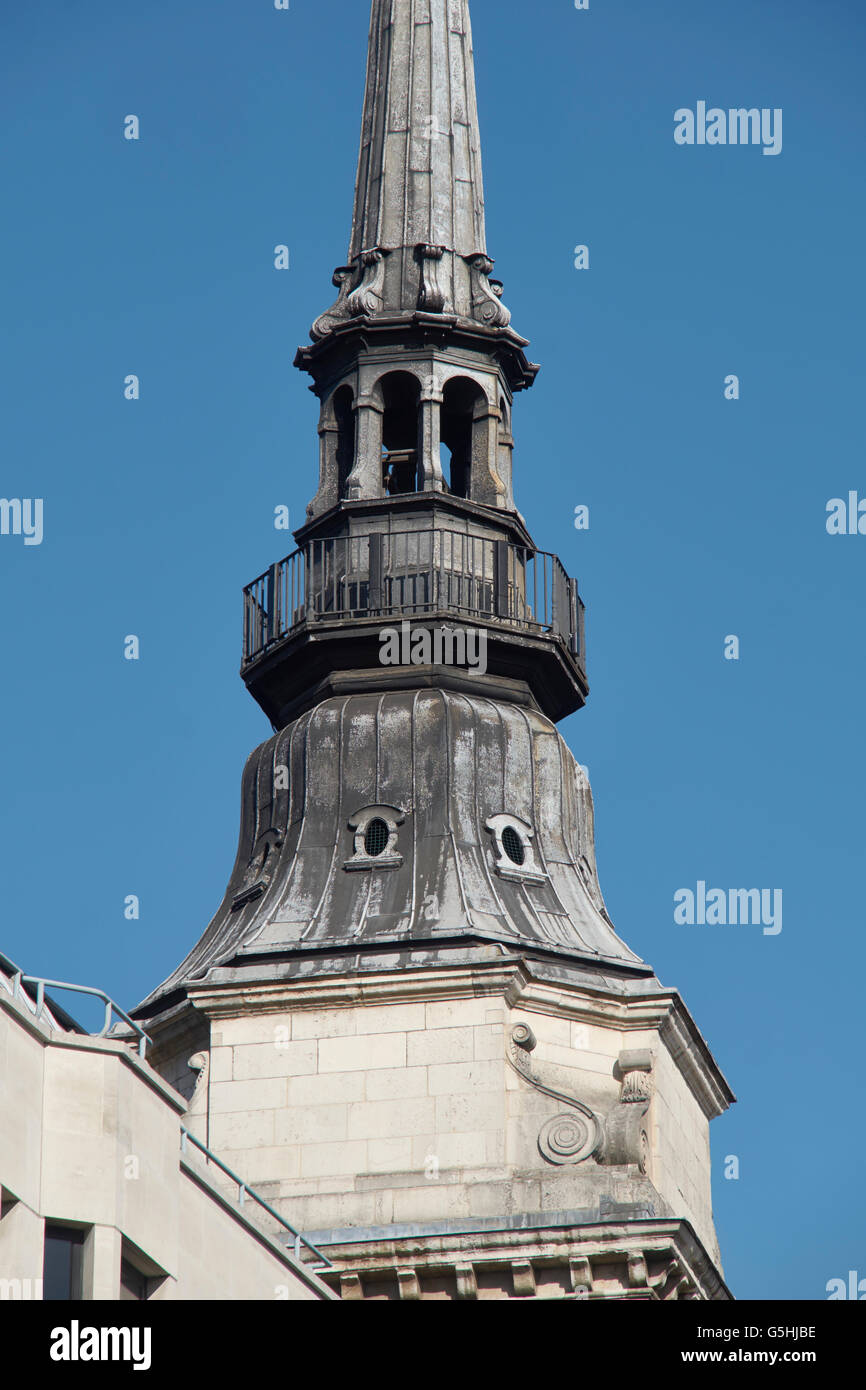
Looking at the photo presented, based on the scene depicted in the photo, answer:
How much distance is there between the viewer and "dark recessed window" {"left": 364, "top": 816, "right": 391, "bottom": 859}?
72.1m

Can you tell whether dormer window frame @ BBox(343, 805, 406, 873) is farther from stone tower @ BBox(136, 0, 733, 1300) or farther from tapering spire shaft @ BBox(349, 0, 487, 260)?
tapering spire shaft @ BBox(349, 0, 487, 260)

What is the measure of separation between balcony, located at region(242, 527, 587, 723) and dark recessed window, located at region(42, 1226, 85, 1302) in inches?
1078

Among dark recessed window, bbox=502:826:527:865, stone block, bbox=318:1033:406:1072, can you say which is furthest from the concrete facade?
dark recessed window, bbox=502:826:527:865

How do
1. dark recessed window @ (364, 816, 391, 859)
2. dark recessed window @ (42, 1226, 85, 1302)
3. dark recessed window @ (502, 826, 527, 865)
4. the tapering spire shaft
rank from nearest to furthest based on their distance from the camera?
1. dark recessed window @ (42, 1226, 85, 1302)
2. dark recessed window @ (364, 816, 391, 859)
3. dark recessed window @ (502, 826, 527, 865)
4. the tapering spire shaft

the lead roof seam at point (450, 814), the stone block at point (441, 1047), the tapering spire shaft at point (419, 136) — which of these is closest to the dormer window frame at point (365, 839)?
the lead roof seam at point (450, 814)

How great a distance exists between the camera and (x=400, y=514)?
3002 inches

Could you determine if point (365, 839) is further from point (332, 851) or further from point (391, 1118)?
point (391, 1118)

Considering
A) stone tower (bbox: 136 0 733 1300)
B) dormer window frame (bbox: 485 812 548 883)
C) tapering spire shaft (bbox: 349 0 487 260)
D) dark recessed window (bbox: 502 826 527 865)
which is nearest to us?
stone tower (bbox: 136 0 733 1300)

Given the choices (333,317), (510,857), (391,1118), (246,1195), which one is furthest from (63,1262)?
(333,317)

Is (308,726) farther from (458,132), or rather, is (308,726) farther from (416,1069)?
(458,132)

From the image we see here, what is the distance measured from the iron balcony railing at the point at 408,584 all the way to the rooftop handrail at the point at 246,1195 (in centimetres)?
1469

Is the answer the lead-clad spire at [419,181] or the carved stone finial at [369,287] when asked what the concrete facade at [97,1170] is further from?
the lead-clad spire at [419,181]
